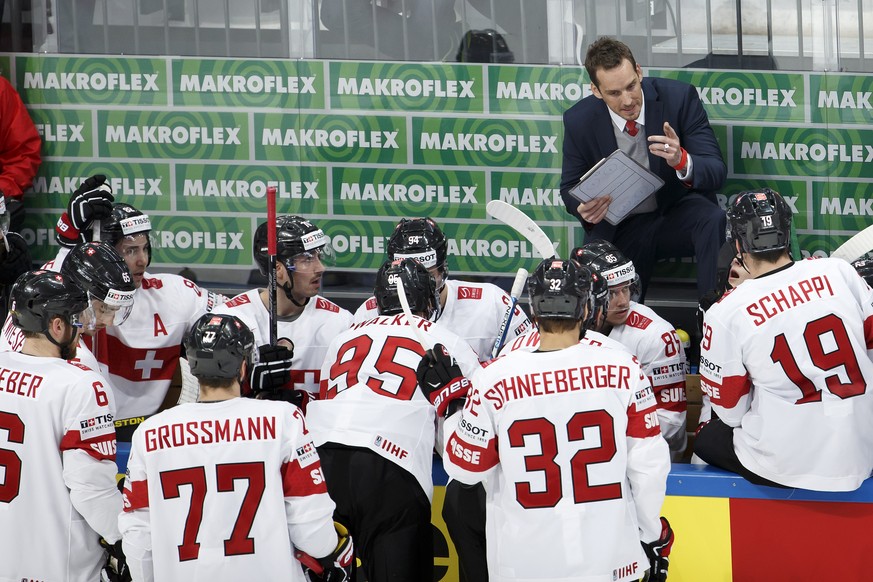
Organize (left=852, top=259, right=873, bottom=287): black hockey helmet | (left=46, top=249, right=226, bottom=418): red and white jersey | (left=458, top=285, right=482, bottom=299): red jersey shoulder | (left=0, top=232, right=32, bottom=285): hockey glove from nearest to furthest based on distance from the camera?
(left=852, top=259, right=873, bottom=287): black hockey helmet < (left=46, top=249, right=226, bottom=418): red and white jersey < (left=458, top=285, right=482, bottom=299): red jersey shoulder < (left=0, top=232, right=32, bottom=285): hockey glove

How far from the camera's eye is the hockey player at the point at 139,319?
4.78m

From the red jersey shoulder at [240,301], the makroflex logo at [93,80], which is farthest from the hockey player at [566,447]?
the makroflex logo at [93,80]

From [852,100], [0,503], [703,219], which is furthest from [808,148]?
[0,503]

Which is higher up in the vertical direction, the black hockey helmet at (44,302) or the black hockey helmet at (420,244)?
Result: the black hockey helmet at (420,244)

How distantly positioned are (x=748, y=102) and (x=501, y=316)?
6.75 ft

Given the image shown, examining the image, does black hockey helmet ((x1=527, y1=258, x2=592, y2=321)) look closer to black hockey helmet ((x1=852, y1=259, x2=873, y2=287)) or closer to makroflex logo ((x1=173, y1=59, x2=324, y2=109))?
black hockey helmet ((x1=852, y1=259, x2=873, y2=287))

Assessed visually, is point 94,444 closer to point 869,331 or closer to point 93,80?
point 869,331

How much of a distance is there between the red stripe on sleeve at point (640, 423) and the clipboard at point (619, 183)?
7.06 feet

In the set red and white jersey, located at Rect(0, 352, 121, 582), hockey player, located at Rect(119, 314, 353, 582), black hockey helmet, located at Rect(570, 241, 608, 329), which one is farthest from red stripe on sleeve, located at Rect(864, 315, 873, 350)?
red and white jersey, located at Rect(0, 352, 121, 582)

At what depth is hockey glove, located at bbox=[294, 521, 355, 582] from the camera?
333cm

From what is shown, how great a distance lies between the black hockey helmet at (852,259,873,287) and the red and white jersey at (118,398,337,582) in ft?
7.56

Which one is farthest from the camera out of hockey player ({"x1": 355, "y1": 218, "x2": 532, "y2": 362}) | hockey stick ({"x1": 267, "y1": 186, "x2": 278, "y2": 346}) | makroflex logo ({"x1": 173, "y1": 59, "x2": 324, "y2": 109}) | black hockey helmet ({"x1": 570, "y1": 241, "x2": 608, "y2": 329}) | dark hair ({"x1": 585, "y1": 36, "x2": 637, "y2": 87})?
makroflex logo ({"x1": 173, "y1": 59, "x2": 324, "y2": 109})

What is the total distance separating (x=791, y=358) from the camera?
3.64 m

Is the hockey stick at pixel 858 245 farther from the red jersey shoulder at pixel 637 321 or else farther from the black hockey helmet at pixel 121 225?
the black hockey helmet at pixel 121 225
